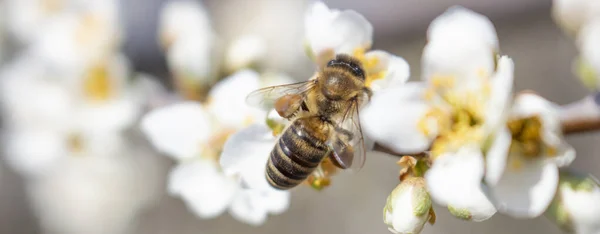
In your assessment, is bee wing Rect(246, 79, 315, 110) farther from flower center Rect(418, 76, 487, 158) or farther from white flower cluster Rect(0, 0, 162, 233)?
white flower cluster Rect(0, 0, 162, 233)

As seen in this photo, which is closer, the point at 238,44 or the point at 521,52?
the point at 238,44

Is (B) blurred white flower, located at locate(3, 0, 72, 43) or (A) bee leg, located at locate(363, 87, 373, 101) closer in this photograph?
(A) bee leg, located at locate(363, 87, 373, 101)

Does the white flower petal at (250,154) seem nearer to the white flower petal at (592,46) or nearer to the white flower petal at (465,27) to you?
the white flower petal at (465,27)

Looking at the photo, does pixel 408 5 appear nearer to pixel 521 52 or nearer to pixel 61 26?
pixel 521 52

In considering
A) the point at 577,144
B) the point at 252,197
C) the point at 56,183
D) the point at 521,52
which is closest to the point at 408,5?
the point at 521,52

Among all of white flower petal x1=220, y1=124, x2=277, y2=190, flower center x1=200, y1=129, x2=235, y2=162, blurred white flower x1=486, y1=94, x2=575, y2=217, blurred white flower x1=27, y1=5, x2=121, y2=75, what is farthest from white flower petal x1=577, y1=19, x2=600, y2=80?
blurred white flower x1=27, y1=5, x2=121, y2=75

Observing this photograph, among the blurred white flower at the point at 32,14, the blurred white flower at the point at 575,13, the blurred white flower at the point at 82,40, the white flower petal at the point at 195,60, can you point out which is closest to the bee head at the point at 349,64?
the blurred white flower at the point at 575,13

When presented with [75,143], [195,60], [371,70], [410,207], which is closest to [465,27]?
[371,70]
